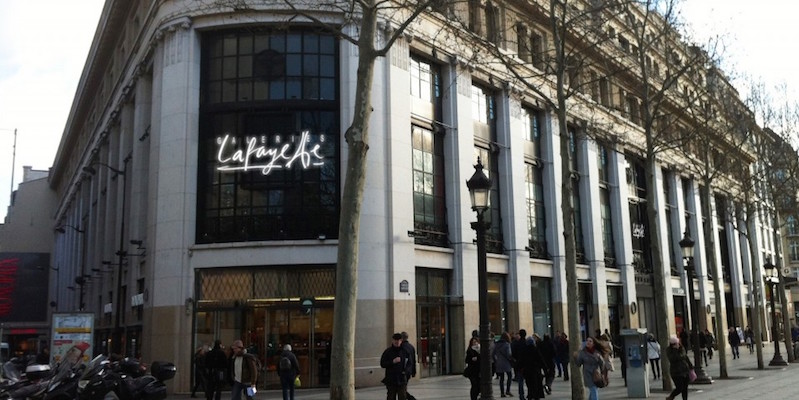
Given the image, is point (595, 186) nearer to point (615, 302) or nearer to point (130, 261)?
point (615, 302)

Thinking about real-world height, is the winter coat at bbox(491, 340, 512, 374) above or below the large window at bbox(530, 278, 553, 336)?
below

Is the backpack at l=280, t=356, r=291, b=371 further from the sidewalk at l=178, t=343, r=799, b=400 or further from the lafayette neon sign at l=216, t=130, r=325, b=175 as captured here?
the lafayette neon sign at l=216, t=130, r=325, b=175

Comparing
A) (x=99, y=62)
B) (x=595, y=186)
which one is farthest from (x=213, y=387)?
(x=99, y=62)

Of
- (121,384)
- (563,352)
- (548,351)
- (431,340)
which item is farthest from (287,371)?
(563,352)

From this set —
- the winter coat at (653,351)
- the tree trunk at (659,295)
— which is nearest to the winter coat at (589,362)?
A: the tree trunk at (659,295)

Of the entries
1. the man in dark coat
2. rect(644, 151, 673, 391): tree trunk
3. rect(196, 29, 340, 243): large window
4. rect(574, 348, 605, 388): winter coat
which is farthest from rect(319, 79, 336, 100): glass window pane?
rect(574, 348, 605, 388): winter coat

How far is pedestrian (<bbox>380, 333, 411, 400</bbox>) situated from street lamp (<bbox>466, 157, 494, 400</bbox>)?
1.78 m

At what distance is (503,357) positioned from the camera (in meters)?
19.2

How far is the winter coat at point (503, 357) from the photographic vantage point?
19094 mm

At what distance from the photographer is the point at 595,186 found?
38844 mm

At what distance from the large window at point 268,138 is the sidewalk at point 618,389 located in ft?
18.2

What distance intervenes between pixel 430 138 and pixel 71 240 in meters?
45.3

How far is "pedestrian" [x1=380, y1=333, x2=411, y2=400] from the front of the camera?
48.9ft

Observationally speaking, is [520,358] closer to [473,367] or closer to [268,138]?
[473,367]
